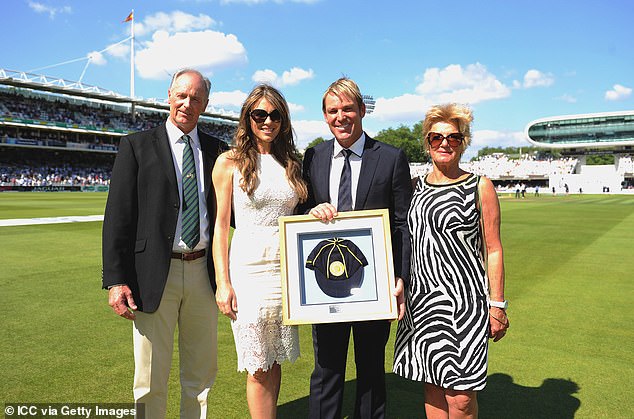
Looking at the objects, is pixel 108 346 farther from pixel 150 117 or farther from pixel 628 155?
pixel 628 155

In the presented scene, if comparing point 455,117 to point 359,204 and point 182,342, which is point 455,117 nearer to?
point 359,204

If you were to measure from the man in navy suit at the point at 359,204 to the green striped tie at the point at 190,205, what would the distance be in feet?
2.36

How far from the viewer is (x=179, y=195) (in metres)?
2.94

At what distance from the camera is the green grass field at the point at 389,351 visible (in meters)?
3.59

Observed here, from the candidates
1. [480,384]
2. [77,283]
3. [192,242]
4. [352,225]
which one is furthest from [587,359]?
[77,283]

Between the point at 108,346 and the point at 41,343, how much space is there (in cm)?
67

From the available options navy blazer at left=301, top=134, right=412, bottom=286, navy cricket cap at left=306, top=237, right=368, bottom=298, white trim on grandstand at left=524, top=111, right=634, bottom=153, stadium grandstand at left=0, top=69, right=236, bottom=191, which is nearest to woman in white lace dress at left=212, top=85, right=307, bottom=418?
navy blazer at left=301, top=134, right=412, bottom=286

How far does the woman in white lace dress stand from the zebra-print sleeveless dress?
0.82 meters

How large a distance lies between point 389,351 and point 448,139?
9.16 feet

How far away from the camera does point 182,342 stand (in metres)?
3.14

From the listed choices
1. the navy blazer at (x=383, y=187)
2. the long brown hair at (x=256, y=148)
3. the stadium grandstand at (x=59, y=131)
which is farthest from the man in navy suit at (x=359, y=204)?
the stadium grandstand at (x=59, y=131)

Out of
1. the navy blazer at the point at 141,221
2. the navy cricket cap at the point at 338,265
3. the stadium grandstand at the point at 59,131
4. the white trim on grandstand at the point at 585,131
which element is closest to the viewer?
the navy cricket cap at the point at 338,265

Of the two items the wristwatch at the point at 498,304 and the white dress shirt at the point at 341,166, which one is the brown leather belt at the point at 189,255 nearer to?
the white dress shirt at the point at 341,166

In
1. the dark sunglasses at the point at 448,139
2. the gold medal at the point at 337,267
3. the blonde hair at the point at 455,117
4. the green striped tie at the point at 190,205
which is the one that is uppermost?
the blonde hair at the point at 455,117
